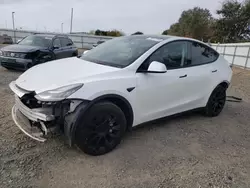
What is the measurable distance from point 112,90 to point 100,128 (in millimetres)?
506

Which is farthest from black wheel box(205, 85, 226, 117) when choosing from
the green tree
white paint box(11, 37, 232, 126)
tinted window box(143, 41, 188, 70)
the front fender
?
the green tree

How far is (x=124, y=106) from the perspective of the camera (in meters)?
3.17

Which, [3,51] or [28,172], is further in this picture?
[3,51]

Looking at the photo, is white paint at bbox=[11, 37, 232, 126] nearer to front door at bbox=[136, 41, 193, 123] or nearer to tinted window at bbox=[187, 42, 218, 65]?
front door at bbox=[136, 41, 193, 123]

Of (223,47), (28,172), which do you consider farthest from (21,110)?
(223,47)

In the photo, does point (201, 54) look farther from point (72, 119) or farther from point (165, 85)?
point (72, 119)

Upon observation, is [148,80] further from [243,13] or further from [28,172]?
[243,13]

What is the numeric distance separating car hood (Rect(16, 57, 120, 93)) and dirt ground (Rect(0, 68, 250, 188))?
2.83 ft

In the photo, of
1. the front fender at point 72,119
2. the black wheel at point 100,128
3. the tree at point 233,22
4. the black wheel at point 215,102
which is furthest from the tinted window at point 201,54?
the tree at point 233,22

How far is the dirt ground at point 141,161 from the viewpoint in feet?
8.46

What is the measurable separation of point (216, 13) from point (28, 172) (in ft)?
97.6

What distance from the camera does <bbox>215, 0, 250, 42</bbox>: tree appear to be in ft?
85.0

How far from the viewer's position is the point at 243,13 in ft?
85.1

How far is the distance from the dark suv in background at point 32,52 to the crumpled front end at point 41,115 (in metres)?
5.47
